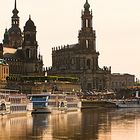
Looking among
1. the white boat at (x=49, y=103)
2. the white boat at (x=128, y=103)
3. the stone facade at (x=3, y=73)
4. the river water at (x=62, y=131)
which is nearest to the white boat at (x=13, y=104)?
the white boat at (x=49, y=103)

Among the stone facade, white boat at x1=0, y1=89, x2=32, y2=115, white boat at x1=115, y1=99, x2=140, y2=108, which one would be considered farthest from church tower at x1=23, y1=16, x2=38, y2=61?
white boat at x1=0, y1=89, x2=32, y2=115

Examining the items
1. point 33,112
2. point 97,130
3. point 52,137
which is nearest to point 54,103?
point 33,112

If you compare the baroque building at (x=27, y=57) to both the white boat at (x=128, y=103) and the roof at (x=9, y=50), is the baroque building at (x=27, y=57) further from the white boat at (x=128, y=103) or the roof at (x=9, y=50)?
the white boat at (x=128, y=103)

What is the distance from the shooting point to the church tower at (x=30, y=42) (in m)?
182

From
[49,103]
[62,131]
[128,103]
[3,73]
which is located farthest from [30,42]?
[62,131]

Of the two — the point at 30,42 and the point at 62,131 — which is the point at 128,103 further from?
the point at 62,131

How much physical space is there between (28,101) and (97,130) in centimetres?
3560

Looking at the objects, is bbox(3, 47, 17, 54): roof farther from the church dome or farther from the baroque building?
the church dome

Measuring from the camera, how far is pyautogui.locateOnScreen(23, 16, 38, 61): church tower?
182 meters

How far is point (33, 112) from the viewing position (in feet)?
382

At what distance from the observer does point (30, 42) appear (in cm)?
18362

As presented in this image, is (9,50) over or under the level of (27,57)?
over

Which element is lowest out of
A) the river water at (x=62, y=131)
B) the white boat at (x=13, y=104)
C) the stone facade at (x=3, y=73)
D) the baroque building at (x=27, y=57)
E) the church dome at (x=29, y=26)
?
the river water at (x=62, y=131)

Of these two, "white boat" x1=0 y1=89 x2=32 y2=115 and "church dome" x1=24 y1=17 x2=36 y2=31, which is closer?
"white boat" x1=0 y1=89 x2=32 y2=115
